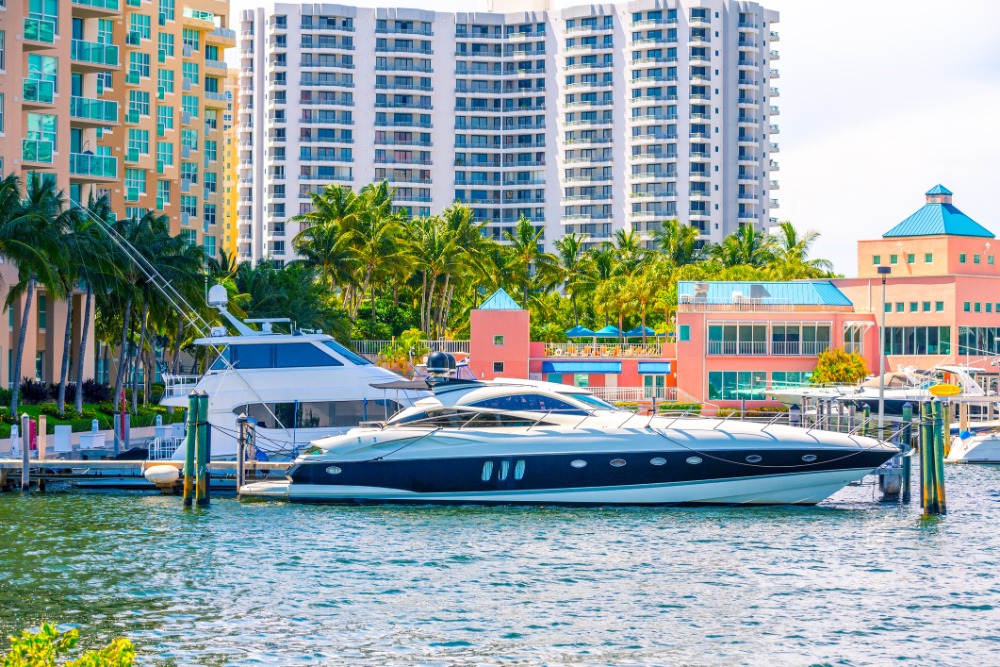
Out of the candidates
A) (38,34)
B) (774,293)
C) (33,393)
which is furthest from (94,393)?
(774,293)

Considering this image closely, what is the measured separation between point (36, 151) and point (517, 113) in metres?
95.6

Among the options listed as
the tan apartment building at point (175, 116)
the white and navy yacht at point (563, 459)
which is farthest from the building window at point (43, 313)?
the white and navy yacht at point (563, 459)

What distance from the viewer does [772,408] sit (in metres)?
75.2

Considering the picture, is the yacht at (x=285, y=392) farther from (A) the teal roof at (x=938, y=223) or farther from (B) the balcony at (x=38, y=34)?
(A) the teal roof at (x=938, y=223)

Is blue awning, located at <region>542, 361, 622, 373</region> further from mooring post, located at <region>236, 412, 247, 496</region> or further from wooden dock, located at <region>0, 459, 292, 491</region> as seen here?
mooring post, located at <region>236, 412, 247, 496</region>

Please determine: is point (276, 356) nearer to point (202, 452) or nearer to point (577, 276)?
point (202, 452)

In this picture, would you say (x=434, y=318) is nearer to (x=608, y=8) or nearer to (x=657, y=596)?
(x=608, y=8)

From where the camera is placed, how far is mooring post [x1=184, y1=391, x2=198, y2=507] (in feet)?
111


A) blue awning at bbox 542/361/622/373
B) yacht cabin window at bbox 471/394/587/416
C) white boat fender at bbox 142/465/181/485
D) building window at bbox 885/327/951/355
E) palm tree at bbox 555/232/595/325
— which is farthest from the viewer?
palm tree at bbox 555/232/595/325

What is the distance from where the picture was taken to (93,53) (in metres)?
66.4

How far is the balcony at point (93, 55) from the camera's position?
2596 inches

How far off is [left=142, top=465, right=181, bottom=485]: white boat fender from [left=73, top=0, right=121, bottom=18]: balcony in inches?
1479

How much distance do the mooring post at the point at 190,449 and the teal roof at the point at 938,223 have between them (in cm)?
5871

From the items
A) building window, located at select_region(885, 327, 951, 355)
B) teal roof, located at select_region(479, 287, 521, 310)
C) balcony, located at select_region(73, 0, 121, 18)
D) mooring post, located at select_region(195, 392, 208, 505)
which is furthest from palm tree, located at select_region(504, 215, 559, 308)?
mooring post, located at select_region(195, 392, 208, 505)
